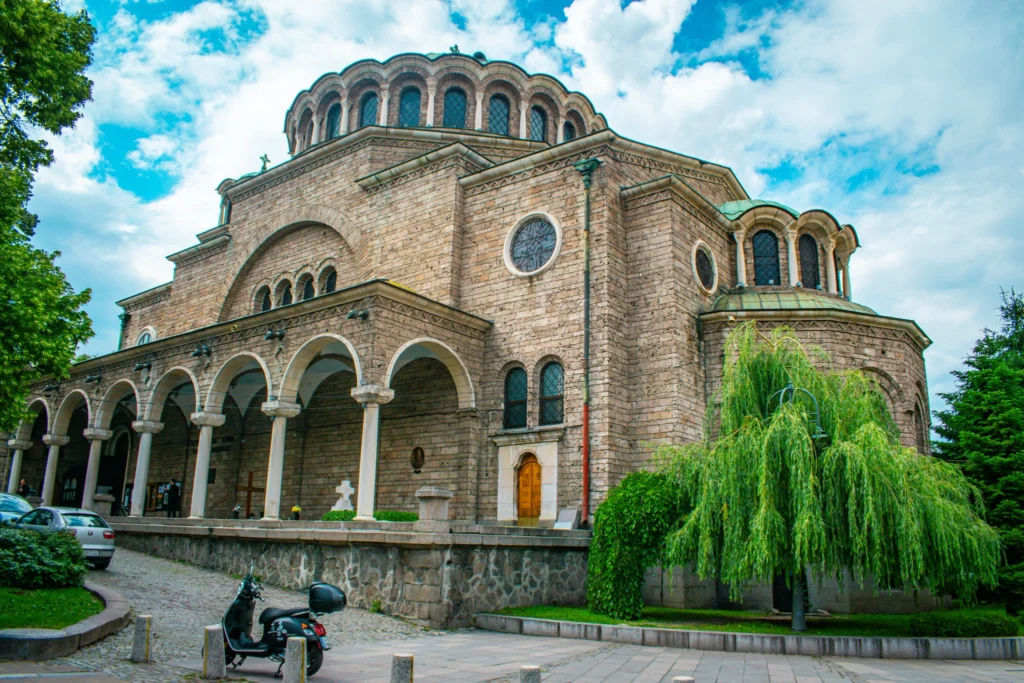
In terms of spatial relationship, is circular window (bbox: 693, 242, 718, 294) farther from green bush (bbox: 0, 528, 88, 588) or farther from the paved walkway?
green bush (bbox: 0, 528, 88, 588)

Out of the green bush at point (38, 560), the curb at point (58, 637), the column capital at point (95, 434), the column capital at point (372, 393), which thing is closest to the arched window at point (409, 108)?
the column capital at point (372, 393)

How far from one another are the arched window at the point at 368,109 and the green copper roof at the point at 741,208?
1212cm

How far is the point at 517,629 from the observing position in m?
12.5

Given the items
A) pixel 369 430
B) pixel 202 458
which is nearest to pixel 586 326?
pixel 369 430

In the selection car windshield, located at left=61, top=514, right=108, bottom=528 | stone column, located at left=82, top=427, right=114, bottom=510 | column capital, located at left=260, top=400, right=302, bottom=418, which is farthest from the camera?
stone column, located at left=82, top=427, right=114, bottom=510

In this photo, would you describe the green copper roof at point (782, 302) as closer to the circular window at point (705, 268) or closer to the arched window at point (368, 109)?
the circular window at point (705, 268)

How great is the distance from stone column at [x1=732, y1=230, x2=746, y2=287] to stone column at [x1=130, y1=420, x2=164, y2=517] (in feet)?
54.2

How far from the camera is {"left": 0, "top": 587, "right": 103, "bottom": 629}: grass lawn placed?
9.34 m

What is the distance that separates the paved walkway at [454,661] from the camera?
8.33 meters

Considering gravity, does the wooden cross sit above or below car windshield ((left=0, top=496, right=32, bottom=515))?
above

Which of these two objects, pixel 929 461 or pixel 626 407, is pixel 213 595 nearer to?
pixel 626 407

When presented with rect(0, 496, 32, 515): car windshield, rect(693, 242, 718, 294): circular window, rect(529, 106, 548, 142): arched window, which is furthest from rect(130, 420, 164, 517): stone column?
rect(693, 242, 718, 294): circular window

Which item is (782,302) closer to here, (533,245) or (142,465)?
(533,245)

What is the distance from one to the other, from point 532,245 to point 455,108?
8.91m
